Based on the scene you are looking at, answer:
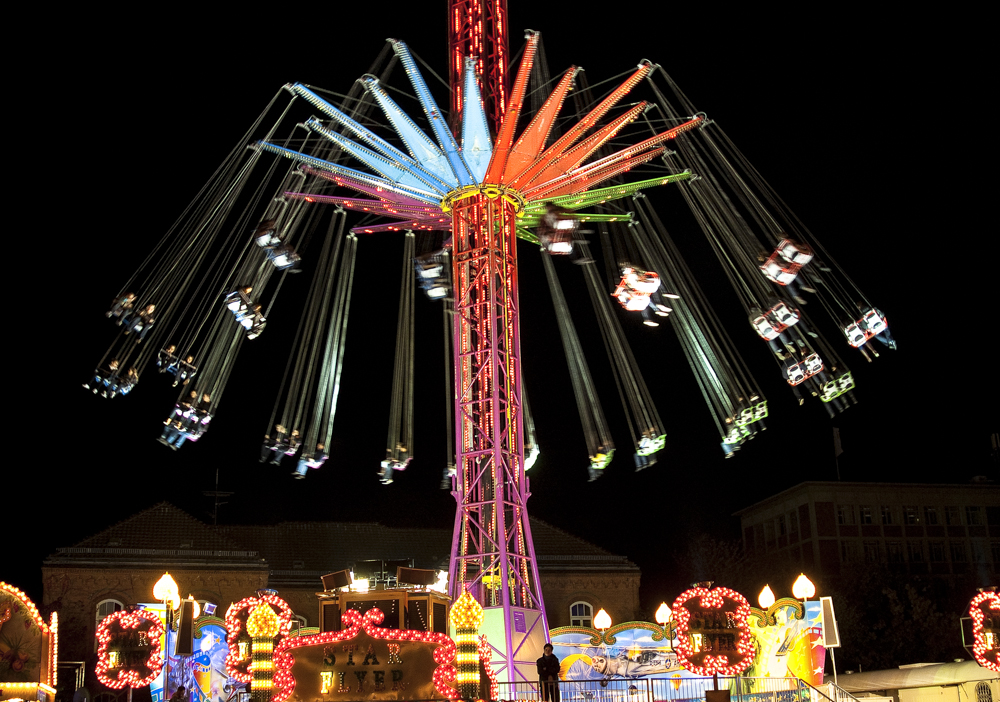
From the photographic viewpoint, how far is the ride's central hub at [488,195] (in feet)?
90.5

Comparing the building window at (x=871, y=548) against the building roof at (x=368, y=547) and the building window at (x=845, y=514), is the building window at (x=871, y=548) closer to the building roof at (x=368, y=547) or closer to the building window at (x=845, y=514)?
the building window at (x=845, y=514)

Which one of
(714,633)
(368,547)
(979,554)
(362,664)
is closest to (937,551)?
(979,554)

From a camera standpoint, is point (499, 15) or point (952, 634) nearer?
point (499, 15)

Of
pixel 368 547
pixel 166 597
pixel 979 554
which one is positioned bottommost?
pixel 166 597

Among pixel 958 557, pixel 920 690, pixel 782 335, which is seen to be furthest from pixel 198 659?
pixel 958 557

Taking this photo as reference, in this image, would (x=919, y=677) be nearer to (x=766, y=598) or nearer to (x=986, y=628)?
(x=766, y=598)

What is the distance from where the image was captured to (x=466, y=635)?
64.2ft

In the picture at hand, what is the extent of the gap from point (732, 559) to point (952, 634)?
12.9m

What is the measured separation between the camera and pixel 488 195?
90.5 feet

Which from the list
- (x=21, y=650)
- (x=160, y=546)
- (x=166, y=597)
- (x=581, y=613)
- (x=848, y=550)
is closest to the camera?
(x=166, y=597)

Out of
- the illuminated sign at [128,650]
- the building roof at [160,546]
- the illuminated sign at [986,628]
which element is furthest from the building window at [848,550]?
the illuminated sign at [128,650]

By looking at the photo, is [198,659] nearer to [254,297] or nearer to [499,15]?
[254,297]

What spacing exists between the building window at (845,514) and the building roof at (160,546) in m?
43.6

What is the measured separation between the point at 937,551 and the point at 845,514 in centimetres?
808
